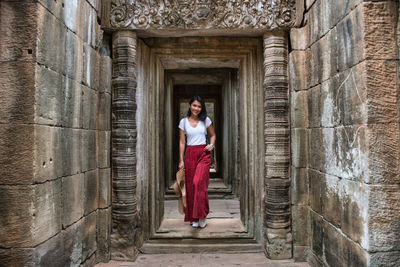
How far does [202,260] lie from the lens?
366 centimetres

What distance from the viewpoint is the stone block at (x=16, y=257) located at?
7.25ft

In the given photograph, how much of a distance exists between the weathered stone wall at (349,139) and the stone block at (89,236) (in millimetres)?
2460

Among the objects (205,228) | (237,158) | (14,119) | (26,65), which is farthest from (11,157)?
(237,158)

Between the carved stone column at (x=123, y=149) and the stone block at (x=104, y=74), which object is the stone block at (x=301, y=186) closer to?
the carved stone column at (x=123, y=149)

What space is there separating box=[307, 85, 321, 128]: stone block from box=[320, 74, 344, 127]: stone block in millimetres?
85

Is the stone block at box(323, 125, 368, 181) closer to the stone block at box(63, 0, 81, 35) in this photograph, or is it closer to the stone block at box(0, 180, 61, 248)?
the stone block at box(0, 180, 61, 248)

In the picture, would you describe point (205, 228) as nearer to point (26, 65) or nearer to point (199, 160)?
point (199, 160)

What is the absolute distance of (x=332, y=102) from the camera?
2.95 metres

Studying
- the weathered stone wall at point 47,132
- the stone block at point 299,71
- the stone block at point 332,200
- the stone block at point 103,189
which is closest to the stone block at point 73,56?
the weathered stone wall at point 47,132

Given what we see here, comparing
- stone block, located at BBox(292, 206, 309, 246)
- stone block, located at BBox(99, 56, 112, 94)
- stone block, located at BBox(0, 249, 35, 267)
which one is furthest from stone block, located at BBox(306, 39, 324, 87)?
stone block, located at BBox(0, 249, 35, 267)

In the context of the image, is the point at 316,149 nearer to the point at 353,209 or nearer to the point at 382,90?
the point at 353,209

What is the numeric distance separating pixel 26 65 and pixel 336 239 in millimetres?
3172

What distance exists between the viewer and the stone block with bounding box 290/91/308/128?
11.9ft

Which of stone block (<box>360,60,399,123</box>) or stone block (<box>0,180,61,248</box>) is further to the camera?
stone block (<box>360,60,399,123</box>)
